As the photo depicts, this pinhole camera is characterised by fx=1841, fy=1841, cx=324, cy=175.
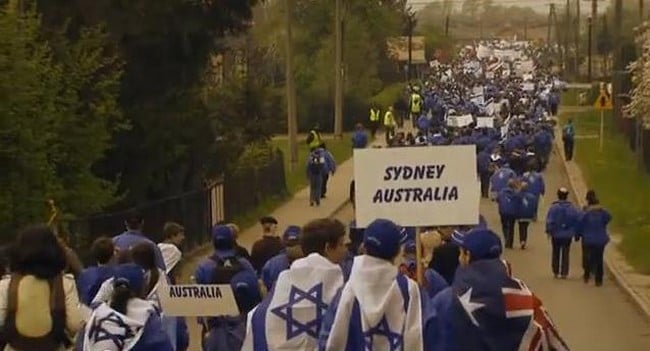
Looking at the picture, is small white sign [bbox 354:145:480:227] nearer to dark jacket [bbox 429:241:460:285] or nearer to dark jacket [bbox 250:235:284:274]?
dark jacket [bbox 429:241:460:285]

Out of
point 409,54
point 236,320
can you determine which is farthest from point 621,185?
point 409,54

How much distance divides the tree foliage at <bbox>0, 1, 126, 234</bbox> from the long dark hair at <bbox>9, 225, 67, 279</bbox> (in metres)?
11.3

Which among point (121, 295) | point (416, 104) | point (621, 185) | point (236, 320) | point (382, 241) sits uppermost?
point (382, 241)

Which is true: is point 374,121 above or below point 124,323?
below

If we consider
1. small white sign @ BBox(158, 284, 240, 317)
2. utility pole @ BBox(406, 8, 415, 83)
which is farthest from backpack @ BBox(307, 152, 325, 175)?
utility pole @ BBox(406, 8, 415, 83)

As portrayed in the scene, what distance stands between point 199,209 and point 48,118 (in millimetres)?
11113

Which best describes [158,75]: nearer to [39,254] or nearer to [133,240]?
[133,240]

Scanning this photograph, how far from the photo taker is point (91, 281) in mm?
12711

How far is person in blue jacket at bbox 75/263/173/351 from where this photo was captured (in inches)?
430

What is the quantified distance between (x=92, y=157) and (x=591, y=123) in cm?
6504

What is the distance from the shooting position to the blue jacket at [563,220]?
27203mm

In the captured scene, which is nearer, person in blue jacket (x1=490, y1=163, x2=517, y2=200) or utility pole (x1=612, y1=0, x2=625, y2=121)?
person in blue jacket (x1=490, y1=163, x2=517, y2=200)

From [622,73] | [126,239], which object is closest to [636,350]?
[126,239]

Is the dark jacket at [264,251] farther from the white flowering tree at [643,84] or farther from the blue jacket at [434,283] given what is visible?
the white flowering tree at [643,84]
